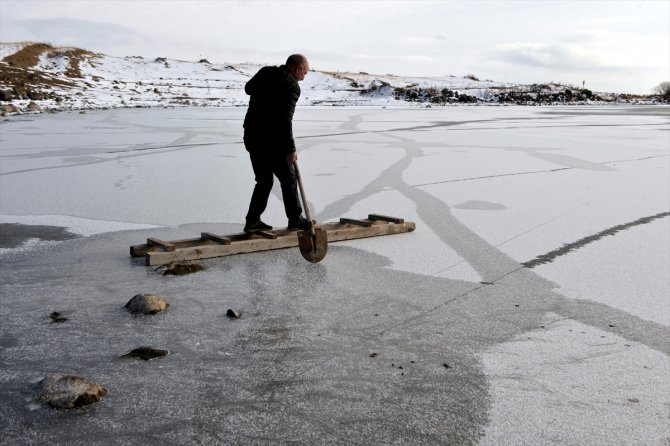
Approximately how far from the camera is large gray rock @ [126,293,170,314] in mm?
3379

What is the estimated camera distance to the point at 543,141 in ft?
39.8

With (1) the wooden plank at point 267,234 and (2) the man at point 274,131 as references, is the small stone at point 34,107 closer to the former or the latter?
(2) the man at point 274,131

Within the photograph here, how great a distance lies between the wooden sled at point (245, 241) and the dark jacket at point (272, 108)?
68 cm

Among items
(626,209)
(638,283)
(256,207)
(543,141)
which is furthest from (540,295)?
(543,141)

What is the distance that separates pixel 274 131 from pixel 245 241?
2.88 ft

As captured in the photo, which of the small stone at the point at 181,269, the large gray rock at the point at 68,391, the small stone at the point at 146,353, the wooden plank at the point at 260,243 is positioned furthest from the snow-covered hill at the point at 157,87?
the large gray rock at the point at 68,391

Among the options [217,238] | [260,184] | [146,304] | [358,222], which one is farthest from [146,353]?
[358,222]

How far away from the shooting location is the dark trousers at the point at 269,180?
4980mm

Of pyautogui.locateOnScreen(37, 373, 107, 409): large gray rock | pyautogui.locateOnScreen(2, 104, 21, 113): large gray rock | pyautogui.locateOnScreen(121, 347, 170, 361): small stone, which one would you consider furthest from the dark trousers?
pyautogui.locateOnScreen(2, 104, 21, 113): large gray rock

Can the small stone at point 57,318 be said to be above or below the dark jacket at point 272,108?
below

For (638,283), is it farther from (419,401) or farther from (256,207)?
(256,207)

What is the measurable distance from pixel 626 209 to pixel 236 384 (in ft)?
15.2

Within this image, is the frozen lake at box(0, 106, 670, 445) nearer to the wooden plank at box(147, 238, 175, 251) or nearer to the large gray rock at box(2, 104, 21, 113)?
the wooden plank at box(147, 238, 175, 251)

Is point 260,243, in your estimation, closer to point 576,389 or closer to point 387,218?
point 387,218
